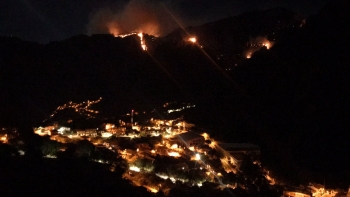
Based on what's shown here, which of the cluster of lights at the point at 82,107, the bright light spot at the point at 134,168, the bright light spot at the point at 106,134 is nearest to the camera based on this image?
the bright light spot at the point at 134,168

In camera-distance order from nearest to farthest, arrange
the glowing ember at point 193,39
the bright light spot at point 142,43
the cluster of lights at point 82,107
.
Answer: the cluster of lights at point 82,107, the bright light spot at point 142,43, the glowing ember at point 193,39

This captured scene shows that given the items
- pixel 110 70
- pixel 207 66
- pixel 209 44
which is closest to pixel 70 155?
pixel 110 70

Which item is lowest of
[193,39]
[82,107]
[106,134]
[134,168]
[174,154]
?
[134,168]

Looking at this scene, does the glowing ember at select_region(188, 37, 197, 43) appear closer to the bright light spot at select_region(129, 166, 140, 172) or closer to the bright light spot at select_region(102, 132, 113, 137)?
the bright light spot at select_region(102, 132, 113, 137)

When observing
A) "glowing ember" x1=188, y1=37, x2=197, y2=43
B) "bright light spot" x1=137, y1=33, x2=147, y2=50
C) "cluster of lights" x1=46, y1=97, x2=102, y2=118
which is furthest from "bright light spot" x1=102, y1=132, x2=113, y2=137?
"glowing ember" x1=188, y1=37, x2=197, y2=43

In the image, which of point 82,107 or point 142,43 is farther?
point 142,43

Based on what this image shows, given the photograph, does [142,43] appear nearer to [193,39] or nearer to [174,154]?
[193,39]

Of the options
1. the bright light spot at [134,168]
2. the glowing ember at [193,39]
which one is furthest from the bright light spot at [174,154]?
the glowing ember at [193,39]

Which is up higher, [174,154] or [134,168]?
[174,154]

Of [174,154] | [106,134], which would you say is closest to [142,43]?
[106,134]

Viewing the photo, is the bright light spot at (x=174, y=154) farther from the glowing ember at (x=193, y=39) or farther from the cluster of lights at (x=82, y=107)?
the glowing ember at (x=193, y=39)

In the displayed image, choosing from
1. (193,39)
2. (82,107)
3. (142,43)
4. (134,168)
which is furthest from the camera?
(193,39)

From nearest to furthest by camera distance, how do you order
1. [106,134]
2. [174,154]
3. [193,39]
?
[174,154], [106,134], [193,39]
